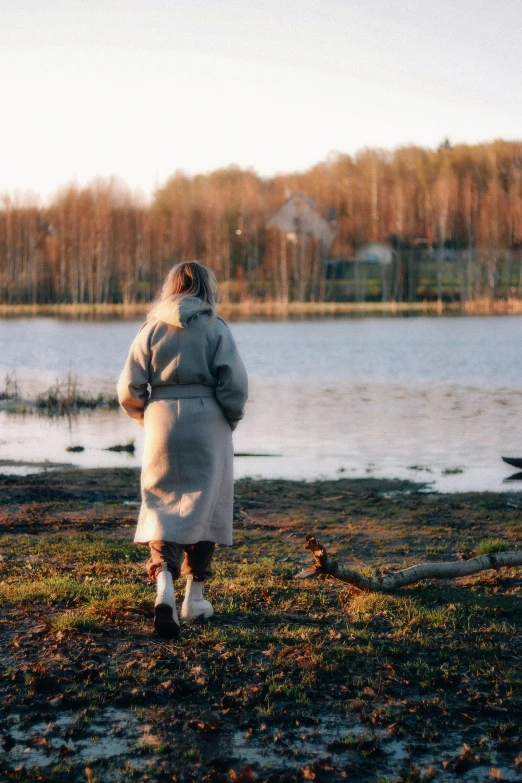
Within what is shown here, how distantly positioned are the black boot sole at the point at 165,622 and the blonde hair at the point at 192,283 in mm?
1602

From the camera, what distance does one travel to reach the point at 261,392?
2611 cm

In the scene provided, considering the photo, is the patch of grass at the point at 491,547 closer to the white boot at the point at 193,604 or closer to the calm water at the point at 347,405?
the white boot at the point at 193,604

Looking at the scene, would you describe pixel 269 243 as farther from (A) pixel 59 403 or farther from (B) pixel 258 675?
(B) pixel 258 675

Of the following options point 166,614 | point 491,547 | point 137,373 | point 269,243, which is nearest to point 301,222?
point 269,243

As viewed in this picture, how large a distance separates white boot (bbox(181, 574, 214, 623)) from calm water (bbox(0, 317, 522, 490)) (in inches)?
284

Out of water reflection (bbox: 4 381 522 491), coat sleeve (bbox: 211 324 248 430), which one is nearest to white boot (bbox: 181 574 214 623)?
coat sleeve (bbox: 211 324 248 430)

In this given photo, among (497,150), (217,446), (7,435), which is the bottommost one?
(7,435)

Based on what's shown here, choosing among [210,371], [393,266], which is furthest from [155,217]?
[210,371]

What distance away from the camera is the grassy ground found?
12.3 feet

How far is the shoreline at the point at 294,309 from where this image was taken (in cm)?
7469

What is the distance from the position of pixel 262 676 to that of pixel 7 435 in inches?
570

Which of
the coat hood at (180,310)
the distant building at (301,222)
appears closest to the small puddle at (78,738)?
the coat hood at (180,310)

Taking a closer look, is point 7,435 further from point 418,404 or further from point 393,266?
point 393,266

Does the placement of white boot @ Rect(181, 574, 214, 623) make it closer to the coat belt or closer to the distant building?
the coat belt
